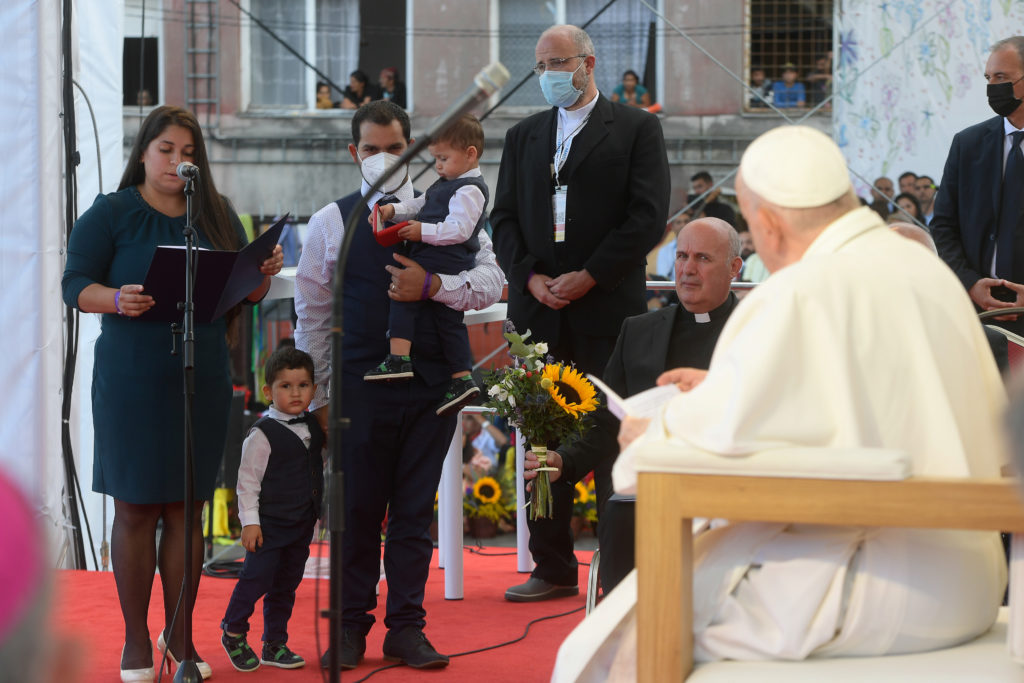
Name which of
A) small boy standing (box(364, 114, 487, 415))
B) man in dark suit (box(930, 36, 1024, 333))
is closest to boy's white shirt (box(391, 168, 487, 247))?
small boy standing (box(364, 114, 487, 415))

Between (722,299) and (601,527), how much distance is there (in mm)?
959

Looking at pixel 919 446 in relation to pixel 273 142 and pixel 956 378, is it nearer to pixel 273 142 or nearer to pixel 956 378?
pixel 956 378

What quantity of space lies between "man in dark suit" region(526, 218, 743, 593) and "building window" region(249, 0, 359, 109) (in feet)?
45.8

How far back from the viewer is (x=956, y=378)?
2574 mm

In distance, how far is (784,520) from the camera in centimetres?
241

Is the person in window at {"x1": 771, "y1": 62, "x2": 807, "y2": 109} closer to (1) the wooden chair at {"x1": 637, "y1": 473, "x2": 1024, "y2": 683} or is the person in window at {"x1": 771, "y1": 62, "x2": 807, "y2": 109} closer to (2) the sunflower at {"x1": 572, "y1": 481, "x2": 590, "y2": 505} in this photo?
(2) the sunflower at {"x1": 572, "y1": 481, "x2": 590, "y2": 505}

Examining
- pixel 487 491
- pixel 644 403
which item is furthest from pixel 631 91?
pixel 644 403

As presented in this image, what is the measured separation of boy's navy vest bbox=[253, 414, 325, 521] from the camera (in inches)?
170

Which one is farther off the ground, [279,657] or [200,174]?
[200,174]

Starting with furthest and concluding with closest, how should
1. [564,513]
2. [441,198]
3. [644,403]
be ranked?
[564,513], [441,198], [644,403]

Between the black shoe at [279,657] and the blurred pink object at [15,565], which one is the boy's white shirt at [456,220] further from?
the blurred pink object at [15,565]

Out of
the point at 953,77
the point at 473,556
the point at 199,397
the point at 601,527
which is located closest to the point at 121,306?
the point at 199,397

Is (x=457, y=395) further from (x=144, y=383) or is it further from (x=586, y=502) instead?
(x=586, y=502)

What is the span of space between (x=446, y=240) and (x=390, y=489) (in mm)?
855
